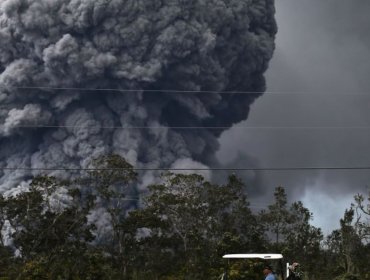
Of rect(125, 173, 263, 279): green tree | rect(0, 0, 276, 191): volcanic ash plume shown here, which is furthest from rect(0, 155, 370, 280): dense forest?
rect(0, 0, 276, 191): volcanic ash plume

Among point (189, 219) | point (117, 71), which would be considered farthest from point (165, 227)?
point (117, 71)

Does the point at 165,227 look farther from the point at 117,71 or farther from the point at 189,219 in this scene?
the point at 117,71

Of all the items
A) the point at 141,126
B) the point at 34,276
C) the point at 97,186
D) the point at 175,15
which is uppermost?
the point at 175,15

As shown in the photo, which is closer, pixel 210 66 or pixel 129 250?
→ pixel 129 250

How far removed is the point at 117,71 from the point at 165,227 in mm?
32147

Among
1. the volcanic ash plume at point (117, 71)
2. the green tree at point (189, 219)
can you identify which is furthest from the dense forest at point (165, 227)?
the volcanic ash plume at point (117, 71)

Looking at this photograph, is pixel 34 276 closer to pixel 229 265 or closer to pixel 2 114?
pixel 229 265

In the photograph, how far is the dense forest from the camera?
172 ft

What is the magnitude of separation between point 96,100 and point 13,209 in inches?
1504

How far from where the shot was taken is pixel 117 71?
83000 millimetres

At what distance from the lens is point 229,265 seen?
38.0 meters

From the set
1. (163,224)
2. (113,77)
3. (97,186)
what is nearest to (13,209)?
(97,186)

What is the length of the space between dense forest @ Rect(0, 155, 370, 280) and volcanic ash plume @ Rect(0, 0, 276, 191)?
19.4 metres

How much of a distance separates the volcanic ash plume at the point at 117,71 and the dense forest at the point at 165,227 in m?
19.4
